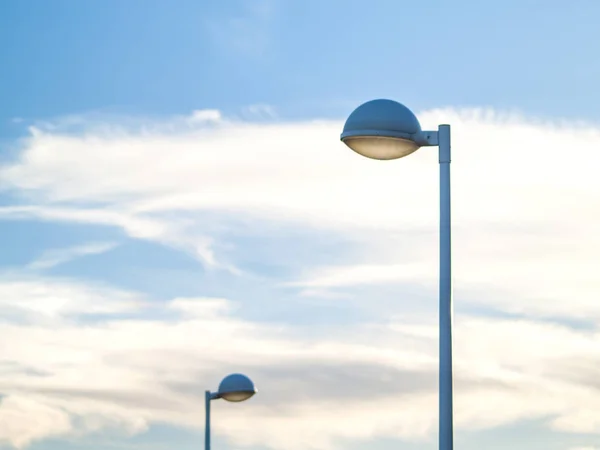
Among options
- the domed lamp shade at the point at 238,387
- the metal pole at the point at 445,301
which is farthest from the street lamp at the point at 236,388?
the metal pole at the point at 445,301

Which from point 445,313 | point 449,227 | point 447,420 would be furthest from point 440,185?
point 447,420

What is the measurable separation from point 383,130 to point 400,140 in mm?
254

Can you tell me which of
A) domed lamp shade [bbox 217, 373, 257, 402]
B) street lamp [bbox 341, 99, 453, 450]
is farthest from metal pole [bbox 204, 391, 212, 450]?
street lamp [bbox 341, 99, 453, 450]

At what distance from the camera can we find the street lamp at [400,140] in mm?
15164

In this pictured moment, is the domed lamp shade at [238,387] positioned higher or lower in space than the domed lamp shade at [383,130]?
lower

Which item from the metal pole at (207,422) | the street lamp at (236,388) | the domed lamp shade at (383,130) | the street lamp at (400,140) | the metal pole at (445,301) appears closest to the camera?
the metal pole at (445,301)

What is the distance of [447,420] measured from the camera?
1472cm

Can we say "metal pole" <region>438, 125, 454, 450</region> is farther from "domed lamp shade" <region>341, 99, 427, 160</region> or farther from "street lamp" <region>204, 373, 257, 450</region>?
"street lamp" <region>204, 373, 257, 450</region>

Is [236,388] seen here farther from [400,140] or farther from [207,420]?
[400,140]

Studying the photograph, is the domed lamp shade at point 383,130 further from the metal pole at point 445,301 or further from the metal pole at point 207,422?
the metal pole at point 207,422

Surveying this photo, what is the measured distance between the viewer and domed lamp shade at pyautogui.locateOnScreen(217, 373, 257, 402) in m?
31.0

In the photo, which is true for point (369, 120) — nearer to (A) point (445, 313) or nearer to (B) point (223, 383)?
(A) point (445, 313)

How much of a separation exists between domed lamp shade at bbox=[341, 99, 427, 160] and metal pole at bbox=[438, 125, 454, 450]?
36cm

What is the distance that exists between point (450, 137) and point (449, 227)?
117 centimetres
